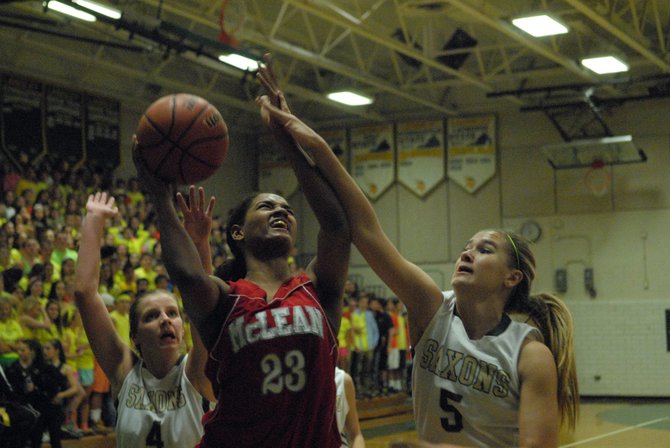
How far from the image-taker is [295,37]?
16.2 metres

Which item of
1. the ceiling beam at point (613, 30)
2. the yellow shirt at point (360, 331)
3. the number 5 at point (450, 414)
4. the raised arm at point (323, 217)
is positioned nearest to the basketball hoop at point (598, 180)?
the ceiling beam at point (613, 30)

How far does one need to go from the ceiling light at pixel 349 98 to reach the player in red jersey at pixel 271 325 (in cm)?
1409

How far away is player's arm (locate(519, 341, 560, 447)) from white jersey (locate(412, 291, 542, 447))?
0.15ft

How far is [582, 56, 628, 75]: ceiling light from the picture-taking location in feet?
47.4

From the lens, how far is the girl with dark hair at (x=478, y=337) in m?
2.93

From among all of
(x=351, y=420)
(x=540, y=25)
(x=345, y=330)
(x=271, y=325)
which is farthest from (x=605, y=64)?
(x=271, y=325)

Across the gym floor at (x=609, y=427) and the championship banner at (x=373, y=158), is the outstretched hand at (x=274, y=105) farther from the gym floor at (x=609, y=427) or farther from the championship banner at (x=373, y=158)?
the championship banner at (x=373, y=158)

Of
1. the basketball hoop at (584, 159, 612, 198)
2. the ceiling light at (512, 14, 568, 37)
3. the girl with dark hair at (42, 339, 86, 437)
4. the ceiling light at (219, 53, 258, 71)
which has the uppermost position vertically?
the ceiling light at (512, 14, 568, 37)

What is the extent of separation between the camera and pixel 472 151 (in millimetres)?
19141

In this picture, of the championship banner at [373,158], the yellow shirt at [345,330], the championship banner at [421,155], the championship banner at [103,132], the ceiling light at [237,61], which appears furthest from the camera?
the championship banner at [373,158]

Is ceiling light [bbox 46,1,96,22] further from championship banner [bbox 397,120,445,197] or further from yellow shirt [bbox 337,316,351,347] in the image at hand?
championship banner [bbox 397,120,445,197]

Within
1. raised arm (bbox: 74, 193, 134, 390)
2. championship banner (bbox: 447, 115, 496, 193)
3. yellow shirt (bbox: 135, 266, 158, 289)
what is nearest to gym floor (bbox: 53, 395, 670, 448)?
yellow shirt (bbox: 135, 266, 158, 289)

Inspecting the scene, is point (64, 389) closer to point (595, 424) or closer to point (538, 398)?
point (538, 398)

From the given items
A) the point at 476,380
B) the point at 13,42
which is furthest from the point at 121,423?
the point at 13,42
